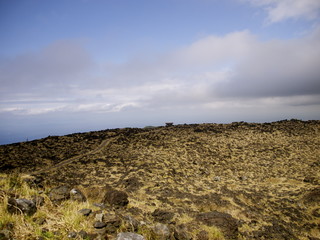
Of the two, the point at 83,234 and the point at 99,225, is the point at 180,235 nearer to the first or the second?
the point at 99,225

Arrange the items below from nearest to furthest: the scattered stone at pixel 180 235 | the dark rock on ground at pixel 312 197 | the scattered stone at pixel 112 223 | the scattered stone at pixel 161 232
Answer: the scattered stone at pixel 112 223, the scattered stone at pixel 161 232, the scattered stone at pixel 180 235, the dark rock on ground at pixel 312 197

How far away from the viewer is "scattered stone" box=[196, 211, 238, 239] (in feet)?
21.5

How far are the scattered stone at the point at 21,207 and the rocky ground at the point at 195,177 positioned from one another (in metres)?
1.98

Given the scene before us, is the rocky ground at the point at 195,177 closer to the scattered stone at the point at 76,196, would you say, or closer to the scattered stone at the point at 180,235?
the scattered stone at the point at 180,235

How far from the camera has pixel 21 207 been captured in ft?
17.6

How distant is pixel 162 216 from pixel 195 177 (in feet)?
21.9

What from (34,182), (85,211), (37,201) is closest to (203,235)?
(85,211)

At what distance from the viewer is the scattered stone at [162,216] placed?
7.40 metres

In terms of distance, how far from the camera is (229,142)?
75.5 feet

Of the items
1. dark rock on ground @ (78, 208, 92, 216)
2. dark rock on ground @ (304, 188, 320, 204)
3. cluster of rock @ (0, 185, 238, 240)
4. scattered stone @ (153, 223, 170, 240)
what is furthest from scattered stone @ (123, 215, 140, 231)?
dark rock on ground @ (304, 188, 320, 204)

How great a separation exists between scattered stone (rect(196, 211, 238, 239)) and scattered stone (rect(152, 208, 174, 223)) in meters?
1.20

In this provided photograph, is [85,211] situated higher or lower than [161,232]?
higher

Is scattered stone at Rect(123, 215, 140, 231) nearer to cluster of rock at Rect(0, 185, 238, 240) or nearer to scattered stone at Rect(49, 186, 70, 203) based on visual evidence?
cluster of rock at Rect(0, 185, 238, 240)

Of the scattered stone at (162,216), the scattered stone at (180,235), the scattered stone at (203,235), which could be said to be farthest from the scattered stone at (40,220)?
the scattered stone at (203,235)
